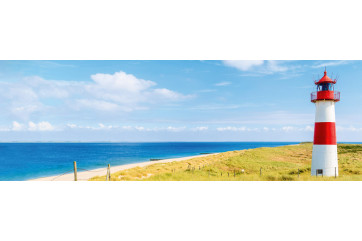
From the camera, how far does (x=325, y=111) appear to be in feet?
31.0

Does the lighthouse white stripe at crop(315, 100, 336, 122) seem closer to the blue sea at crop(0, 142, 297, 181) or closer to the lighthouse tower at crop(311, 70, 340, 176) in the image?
the lighthouse tower at crop(311, 70, 340, 176)

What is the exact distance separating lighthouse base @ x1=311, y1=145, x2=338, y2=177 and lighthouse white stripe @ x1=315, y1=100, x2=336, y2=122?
3.52 ft

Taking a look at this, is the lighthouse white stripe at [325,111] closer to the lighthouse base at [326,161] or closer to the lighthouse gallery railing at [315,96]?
the lighthouse gallery railing at [315,96]

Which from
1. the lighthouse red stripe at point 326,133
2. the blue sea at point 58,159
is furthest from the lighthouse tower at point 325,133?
the blue sea at point 58,159

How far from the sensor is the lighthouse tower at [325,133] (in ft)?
30.7

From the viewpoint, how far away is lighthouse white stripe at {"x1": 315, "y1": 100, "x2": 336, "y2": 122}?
938 cm

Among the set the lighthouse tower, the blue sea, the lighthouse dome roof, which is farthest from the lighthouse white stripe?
the blue sea

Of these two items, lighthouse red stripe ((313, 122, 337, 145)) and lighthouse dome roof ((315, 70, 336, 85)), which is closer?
lighthouse red stripe ((313, 122, 337, 145))

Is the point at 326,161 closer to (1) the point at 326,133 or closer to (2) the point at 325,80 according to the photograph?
(1) the point at 326,133

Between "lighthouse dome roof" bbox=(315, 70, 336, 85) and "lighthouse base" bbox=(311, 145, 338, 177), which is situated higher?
"lighthouse dome roof" bbox=(315, 70, 336, 85)

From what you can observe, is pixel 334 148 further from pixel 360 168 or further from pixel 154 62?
pixel 154 62

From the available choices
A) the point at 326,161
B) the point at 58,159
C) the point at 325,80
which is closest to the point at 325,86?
the point at 325,80
